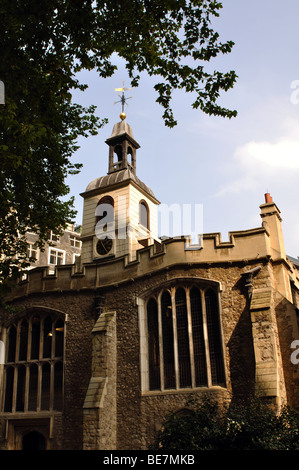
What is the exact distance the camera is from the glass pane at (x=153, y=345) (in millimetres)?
14758

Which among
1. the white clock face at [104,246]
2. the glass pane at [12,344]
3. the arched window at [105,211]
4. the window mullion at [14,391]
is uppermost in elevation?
the arched window at [105,211]

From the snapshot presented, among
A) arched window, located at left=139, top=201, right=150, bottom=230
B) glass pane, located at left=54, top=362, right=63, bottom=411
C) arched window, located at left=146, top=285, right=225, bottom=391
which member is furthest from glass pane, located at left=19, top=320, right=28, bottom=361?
arched window, located at left=139, top=201, right=150, bottom=230

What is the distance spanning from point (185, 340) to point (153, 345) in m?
1.27

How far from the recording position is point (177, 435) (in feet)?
36.3

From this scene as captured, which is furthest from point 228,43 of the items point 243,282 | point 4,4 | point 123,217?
point 123,217

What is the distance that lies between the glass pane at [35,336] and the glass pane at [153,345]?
515cm

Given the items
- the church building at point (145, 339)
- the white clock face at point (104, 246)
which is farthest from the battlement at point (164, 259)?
the white clock face at point (104, 246)

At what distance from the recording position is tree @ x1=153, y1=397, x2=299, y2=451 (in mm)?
10305

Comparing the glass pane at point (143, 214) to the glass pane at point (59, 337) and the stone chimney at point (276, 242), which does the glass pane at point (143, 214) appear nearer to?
the glass pane at point (59, 337)

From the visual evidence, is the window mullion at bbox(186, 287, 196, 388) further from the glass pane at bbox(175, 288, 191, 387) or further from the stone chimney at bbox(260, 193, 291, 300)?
the stone chimney at bbox(260, 193, 291, 300)

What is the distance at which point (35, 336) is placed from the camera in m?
17.8

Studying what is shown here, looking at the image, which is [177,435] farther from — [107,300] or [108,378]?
[107,300]

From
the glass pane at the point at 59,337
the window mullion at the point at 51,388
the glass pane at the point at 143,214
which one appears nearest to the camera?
the window mullion at the point at 51,388

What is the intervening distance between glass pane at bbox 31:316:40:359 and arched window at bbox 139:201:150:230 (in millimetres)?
8994
